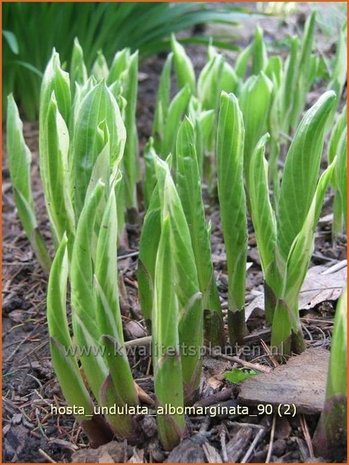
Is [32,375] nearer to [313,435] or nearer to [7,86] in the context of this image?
[313,435]

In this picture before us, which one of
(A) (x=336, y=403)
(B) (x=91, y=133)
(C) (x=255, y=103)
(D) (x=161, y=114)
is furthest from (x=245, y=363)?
(D) (x=161, y=114)

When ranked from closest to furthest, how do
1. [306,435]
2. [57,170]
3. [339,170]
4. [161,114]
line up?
[306,435] → [57,170] → [339,170] → [161,114]

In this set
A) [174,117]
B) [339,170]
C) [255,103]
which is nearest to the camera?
[339,170]

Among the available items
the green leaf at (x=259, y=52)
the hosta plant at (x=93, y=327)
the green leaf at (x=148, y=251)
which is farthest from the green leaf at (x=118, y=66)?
the hosta plant at (x=93, y=327)

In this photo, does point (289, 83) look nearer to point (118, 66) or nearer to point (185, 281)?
point (118, 66)

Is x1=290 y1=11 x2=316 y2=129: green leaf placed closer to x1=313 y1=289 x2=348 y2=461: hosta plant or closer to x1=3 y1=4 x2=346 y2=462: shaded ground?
x1=3 y1=4 x2=346 y2=462: shaded ground

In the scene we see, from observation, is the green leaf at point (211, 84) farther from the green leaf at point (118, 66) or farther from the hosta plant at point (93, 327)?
the hosta plant at point (93, 327)

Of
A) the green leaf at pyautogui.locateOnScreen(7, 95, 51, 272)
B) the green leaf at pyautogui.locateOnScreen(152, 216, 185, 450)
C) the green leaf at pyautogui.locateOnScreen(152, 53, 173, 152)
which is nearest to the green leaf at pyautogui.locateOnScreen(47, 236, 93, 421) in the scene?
the green leaf at pyautogui.locateOnScreen(152, 216, 185, 450)
